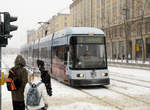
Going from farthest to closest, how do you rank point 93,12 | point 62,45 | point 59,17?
point 59,17, point 93,12, point 62,45

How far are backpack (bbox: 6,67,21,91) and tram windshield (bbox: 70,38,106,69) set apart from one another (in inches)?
299

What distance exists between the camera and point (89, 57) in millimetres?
12758

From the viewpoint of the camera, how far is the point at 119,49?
58.3m

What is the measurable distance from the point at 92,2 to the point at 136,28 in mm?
27422

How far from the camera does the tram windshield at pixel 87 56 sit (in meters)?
12.7

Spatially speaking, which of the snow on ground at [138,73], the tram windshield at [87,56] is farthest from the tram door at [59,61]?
the snow on ground at [138,73]

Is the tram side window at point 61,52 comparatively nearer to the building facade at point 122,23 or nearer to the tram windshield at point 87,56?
the tram windshield at point 87,56

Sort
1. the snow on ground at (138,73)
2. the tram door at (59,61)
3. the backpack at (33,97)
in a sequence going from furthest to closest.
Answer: the snow on ground at (138,73) → the tram door at (59,61) → the backpack at (33,97)

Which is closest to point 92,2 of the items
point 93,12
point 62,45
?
point 93,12

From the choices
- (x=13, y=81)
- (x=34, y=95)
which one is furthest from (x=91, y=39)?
(x=34, y=95)

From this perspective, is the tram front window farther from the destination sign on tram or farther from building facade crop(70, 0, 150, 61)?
building facade crop(70, 0, 150, 61)

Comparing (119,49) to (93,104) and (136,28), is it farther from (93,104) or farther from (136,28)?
(93,104)

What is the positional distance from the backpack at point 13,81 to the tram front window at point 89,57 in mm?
7589

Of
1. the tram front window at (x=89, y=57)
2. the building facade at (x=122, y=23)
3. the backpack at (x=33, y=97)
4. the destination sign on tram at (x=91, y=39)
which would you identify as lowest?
the backpack at (x=33, y=97)
